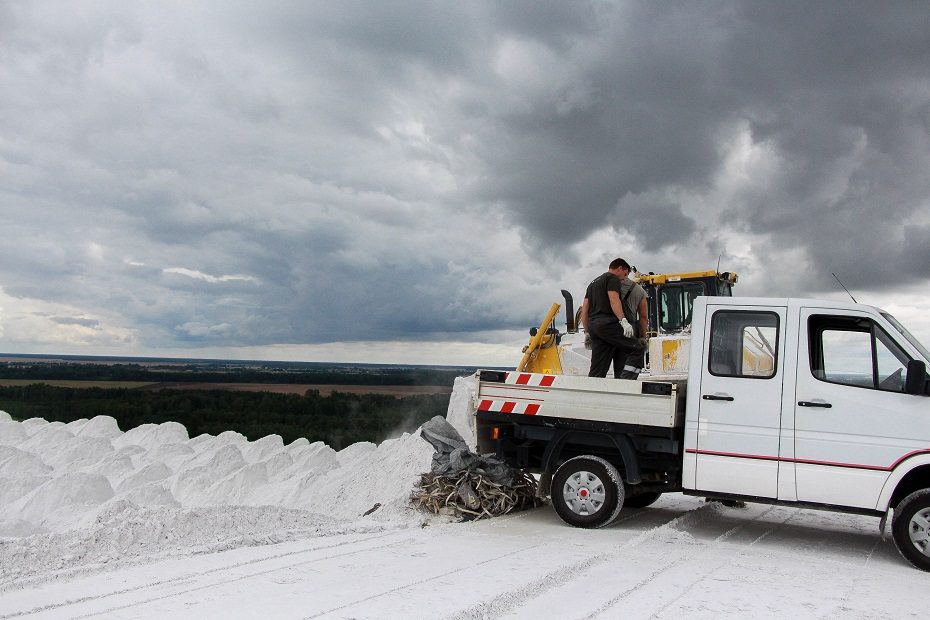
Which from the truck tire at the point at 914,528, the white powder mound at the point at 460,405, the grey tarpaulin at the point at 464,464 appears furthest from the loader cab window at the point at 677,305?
the truck tire at the point at 914,528

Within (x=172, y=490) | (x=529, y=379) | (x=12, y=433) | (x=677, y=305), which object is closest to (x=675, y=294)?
(x=677, y=305)

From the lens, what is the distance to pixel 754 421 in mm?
7676

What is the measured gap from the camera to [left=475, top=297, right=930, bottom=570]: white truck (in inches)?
284

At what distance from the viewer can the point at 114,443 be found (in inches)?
1079

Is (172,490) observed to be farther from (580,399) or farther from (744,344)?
(744,344)

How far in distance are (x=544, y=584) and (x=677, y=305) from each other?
28.6ft

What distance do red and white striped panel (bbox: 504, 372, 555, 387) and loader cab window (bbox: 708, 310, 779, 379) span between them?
1686mm

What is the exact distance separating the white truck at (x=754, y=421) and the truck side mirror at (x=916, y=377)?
1 centimetres

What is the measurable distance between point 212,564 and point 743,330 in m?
5.30

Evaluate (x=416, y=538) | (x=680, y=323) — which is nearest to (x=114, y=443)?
(x=680, y=323)

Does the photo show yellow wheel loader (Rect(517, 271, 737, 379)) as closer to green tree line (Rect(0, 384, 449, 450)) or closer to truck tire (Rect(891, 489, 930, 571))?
truck tire (Rect(891, 489, 930, 571))

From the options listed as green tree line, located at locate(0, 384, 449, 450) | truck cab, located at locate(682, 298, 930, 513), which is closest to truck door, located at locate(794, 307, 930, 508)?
truck cab, located at locate(682, 298, 930, 513)

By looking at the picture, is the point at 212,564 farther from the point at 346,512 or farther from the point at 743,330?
the point at 346,512

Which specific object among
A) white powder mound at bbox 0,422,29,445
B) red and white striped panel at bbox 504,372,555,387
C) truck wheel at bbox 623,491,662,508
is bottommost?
white powder mound at bbox 0,422,29,445
